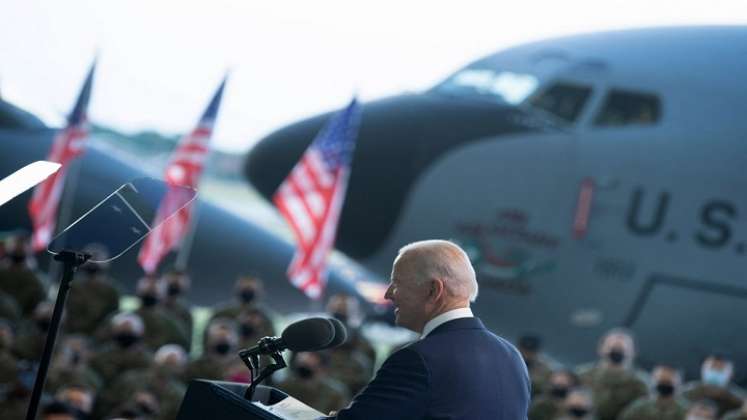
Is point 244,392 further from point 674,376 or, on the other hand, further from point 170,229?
point 170,229

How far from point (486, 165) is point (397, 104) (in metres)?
1.04

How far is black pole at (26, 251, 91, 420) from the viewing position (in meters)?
3.35

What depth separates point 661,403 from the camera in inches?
400

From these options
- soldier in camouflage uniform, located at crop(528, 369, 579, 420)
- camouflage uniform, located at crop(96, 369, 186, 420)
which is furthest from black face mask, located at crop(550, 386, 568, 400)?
camouflage uniform, located at crop(96, 369, 186, 420)

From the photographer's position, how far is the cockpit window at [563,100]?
11164 mm

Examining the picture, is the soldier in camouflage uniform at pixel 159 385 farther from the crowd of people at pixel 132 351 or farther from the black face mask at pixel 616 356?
the black face mask at pixel 616 356

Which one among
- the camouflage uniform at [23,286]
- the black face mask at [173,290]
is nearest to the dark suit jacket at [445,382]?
the black face mask at [173,290]

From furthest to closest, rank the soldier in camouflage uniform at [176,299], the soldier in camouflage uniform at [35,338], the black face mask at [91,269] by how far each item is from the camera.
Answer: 1. the black face mask at [91,269]
2. the soldier in camouflage uniform at [176,299]
3. the soldier in camouflage uniform at [35,338]

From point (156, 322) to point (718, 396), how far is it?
5.26 m

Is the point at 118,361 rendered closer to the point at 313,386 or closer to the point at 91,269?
the point at 313,386

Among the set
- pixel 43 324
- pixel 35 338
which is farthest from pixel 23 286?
pixel 43 324

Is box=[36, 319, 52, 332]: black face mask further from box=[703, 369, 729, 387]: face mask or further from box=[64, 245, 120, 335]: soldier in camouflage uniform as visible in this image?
box=[703, 369, 729, 387]: face mask

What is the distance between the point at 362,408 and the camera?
311 cm

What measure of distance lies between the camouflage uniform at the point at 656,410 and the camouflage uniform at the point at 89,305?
5.80m
